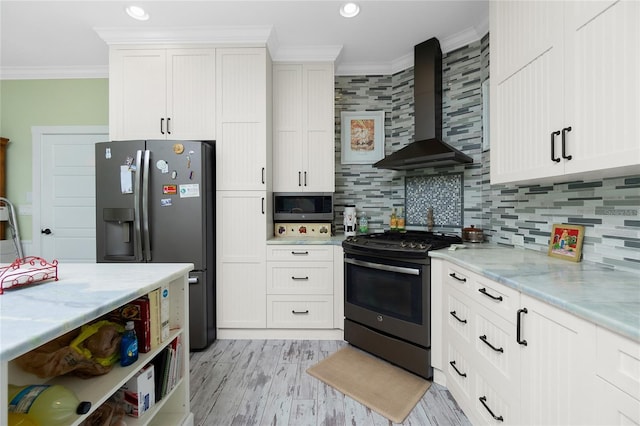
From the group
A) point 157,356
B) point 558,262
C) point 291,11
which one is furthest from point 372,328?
point 291,11

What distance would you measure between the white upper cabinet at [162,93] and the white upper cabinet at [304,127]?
0.62 m

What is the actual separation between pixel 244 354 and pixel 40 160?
3.15m

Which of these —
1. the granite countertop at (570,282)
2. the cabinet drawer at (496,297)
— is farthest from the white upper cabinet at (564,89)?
the cabinet drawer at (496,297)

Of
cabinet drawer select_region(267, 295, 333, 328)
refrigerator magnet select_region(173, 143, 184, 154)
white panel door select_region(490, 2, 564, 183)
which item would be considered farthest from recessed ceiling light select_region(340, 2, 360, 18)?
cabinet drawer select_region(267, 295, 333, 328)

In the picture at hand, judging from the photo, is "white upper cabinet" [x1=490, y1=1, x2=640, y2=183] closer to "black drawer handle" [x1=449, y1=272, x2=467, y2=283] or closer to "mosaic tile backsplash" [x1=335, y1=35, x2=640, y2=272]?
"mosaic tile backsplash" [x1=335, y1=35, x2=640, y2=272]

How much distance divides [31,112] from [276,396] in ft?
12.9

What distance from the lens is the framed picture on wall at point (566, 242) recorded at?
148 cm

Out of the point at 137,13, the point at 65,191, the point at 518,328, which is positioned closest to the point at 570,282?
the point at 518,328

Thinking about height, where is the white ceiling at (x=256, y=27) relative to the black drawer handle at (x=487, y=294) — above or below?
above

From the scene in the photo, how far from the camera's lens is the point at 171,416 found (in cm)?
141

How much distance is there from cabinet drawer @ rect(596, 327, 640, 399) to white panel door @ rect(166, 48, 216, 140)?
2632mm

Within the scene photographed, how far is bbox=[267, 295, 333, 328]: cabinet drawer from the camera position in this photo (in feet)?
8.07

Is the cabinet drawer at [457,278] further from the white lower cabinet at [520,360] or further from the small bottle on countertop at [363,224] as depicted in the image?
the small bottle on countertop at [363,224]

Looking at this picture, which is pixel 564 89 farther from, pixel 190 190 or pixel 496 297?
pixel 190 190
